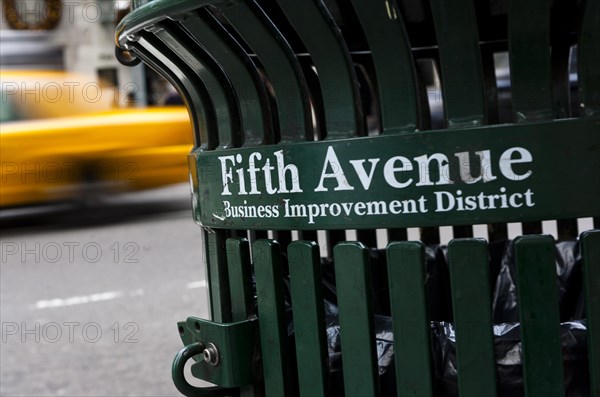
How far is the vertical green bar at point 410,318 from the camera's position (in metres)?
1.38

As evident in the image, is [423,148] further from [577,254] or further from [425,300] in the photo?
[577,254]

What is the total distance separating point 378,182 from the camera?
1.40 m

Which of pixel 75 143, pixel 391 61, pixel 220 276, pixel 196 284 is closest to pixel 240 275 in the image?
pixel 220 276

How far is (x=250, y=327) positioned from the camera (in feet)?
5.49

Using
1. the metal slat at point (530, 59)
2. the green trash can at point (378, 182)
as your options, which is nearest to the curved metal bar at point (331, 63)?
the green trash can at point (378, 182)

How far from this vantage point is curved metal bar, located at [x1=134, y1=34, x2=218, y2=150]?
1662mm

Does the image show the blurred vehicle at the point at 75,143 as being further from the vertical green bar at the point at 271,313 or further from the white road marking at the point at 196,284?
the vertical green bar at the point at 271,313

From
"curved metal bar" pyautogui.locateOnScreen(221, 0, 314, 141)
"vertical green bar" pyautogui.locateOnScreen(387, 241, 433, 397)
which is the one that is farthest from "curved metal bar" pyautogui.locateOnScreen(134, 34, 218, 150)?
"vertical green bar" pyautogui.locateOnScreen(387, 241, 433, 397)

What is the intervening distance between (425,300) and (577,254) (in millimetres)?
1343

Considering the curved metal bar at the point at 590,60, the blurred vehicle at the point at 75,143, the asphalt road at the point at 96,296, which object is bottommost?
the asphalt road at the point at 96,296

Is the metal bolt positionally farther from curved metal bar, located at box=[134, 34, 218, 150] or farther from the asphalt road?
the asphalt road

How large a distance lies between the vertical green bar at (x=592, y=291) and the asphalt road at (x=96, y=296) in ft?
8.04

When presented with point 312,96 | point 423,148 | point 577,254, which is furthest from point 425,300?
point 577,254

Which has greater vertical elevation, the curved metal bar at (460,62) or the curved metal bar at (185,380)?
the curved metal bar at (460,62)
